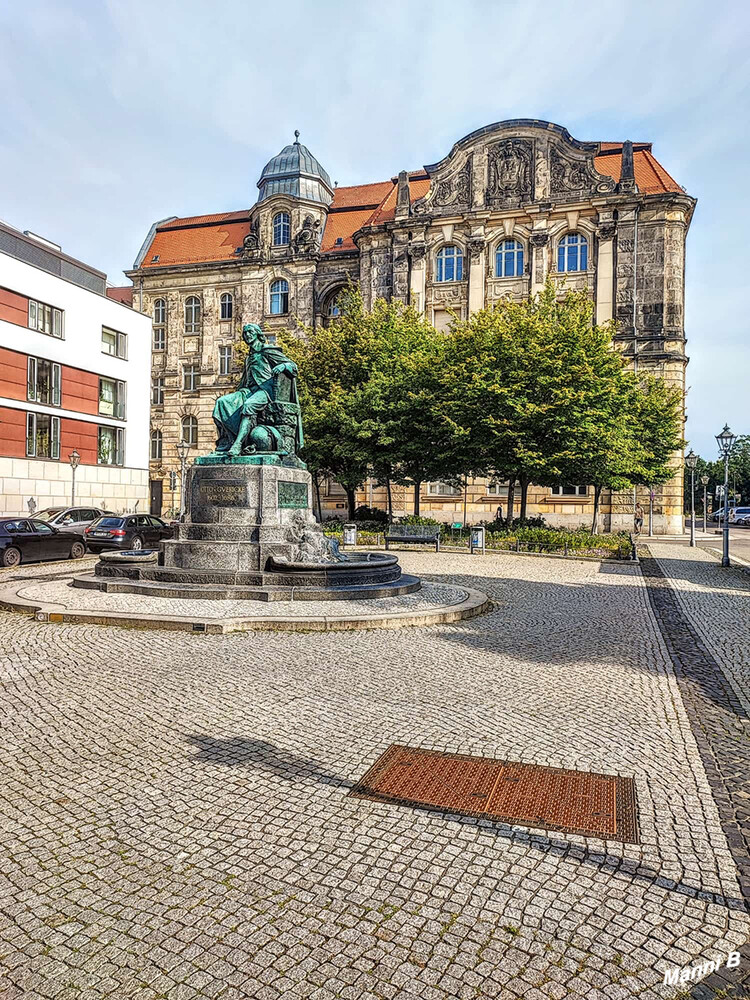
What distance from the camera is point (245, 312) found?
51.7m

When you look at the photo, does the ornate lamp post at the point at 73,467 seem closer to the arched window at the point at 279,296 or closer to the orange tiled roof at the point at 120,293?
the arched window at the point at 279,296

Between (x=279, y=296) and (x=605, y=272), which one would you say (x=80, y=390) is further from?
(x=605, y=272)

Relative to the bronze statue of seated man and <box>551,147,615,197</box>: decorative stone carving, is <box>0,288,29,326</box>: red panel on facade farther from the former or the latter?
<box>551,147,615,197</box>: decorative stone carving

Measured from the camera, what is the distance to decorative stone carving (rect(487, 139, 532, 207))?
42.4m

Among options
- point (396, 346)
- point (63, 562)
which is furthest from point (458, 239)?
point (63, 562)

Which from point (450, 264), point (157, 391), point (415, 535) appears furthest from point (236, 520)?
point (157, 391)

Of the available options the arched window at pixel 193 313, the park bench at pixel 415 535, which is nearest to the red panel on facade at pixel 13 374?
the park bench at pixel 415 535

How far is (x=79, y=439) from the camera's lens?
33.4 meters

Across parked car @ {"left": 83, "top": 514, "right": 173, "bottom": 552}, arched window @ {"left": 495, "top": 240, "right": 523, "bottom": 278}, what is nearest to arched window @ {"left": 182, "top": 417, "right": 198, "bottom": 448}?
arched window @ {"left": 495, "top": 240, "right": 523, "bottom": 278}

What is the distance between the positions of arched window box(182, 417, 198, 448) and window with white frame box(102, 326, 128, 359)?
1636cm

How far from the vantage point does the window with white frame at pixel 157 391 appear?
54.2 metres

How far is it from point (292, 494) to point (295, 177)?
46.1m

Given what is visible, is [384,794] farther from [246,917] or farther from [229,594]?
[229,594]

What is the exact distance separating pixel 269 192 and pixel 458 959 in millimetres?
56947
